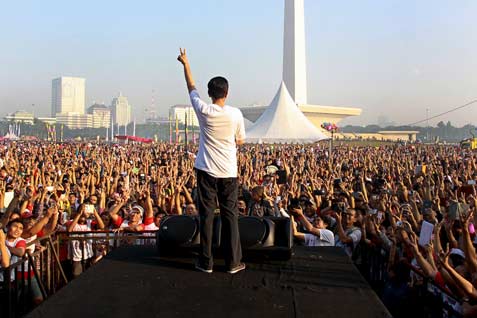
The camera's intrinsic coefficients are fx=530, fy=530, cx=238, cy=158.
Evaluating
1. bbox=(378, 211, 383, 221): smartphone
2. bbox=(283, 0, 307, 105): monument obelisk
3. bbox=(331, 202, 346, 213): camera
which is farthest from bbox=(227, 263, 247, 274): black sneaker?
bbox=(283, 0, 307, 105): monument obelisk

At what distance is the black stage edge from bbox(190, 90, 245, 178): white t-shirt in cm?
84

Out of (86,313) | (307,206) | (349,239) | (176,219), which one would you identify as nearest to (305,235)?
(349,239)

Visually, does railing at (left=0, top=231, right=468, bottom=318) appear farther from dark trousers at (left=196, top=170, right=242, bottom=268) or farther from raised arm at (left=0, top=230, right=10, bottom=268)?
dark trousers at (left=196, top=170, right=242, bottom=268)

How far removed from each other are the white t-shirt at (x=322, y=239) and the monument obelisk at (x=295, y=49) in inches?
2627

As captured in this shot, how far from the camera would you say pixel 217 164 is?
423 cm

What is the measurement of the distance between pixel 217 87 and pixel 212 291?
5.15ft

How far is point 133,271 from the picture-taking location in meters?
4.19

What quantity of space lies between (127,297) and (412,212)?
5188mm

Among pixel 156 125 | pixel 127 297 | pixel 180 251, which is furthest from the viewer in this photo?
pixel 156 125

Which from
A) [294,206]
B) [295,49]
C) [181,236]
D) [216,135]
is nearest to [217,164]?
[216,135]

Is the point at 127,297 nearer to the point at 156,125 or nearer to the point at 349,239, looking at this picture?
the point at 349,239

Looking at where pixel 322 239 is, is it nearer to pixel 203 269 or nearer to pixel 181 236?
pixel 181 236

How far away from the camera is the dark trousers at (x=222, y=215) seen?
13.8 ft

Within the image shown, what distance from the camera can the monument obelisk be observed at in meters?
70.6
